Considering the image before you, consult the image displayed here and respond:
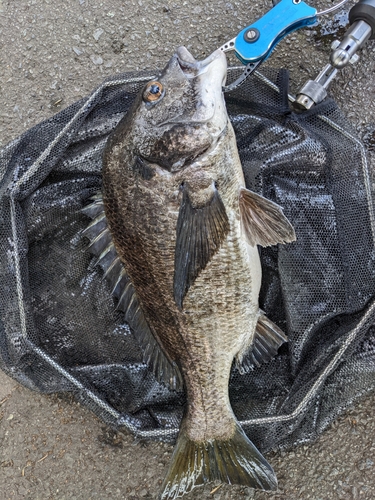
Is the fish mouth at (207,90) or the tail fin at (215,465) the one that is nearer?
the fish mouth at (207,90)

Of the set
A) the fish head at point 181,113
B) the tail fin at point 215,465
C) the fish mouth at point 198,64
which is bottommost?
the tail fin at point 215,465

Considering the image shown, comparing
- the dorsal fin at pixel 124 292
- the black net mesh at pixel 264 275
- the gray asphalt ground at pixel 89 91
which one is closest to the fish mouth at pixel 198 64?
the black net mesh at pixel 264 275

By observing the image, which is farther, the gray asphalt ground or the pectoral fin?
the gray asphalt ground

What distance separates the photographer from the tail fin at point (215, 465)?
8.29 ft

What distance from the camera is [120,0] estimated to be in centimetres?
308

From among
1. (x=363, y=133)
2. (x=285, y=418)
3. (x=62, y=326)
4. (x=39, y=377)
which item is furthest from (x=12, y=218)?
(x=363, y=133)

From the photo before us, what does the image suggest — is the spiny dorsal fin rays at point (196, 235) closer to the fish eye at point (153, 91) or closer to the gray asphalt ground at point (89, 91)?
the fish eye at point (153, 91)

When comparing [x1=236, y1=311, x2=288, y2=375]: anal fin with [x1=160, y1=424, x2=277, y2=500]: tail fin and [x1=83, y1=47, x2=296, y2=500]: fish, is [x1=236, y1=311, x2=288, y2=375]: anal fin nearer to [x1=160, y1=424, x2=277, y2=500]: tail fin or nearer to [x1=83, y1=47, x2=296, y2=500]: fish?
[x1=83, y1=47, x2=296, y2=500]: fish

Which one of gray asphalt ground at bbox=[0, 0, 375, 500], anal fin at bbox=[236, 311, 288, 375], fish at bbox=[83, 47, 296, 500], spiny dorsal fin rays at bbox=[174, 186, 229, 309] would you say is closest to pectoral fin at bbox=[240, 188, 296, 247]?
fish at bbox=[83, 47, 296, 500]

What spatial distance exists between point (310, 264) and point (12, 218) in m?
1.60

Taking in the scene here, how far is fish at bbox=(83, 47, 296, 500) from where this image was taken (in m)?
2.14

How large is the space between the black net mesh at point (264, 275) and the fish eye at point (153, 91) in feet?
1.73

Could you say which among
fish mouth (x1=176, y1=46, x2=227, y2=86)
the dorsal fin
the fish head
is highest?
fish mouth (x1=176, y1=46, x2=227, y2=86)

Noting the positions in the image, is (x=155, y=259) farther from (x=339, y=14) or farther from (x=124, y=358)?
(x=339, y=14)
